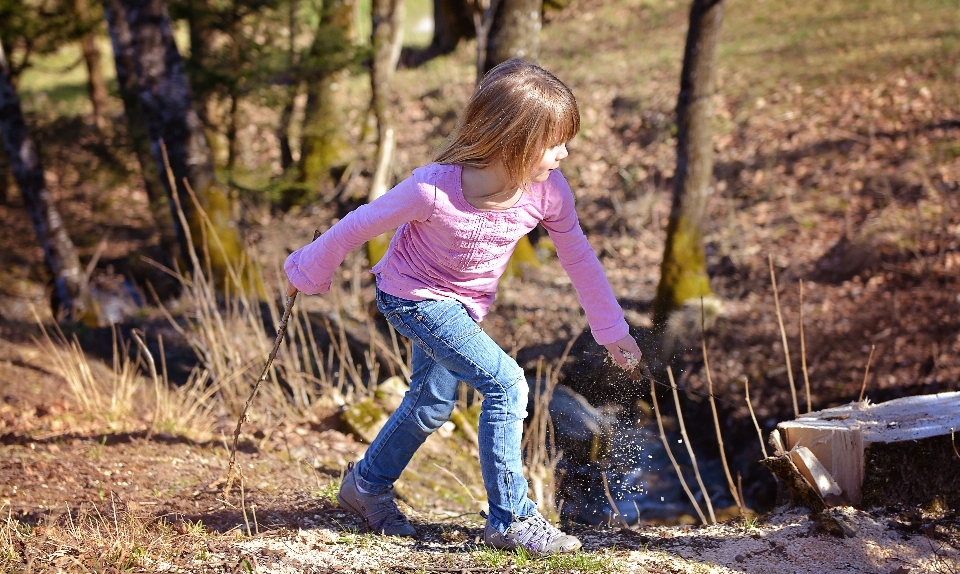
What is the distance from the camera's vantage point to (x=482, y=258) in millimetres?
2520

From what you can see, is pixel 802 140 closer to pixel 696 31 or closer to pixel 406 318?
pixel 696 31

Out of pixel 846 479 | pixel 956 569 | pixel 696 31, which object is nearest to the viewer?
pixel 956 569

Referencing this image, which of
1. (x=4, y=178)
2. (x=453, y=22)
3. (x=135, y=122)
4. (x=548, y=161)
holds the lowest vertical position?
(x=548, y=161)

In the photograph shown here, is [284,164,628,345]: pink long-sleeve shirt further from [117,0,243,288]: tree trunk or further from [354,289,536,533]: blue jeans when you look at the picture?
[117,0,243,288]: tree trunk

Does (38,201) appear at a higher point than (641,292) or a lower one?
higher

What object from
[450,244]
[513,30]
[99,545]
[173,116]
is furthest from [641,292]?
[99,545]

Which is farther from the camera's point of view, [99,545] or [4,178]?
[4,178]

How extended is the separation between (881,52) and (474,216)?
414 inches

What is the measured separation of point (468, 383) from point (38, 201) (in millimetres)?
7625

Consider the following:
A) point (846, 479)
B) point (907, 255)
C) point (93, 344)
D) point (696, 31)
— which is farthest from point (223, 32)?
point (846, 479)

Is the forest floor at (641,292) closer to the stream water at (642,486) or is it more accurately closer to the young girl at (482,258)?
the stream water at (642,486)

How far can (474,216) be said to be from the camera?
2.42m

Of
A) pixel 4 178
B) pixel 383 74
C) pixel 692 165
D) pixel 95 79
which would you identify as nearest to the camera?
pixel 692 165

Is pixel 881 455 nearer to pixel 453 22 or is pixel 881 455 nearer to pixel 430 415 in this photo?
pixel 430 415
